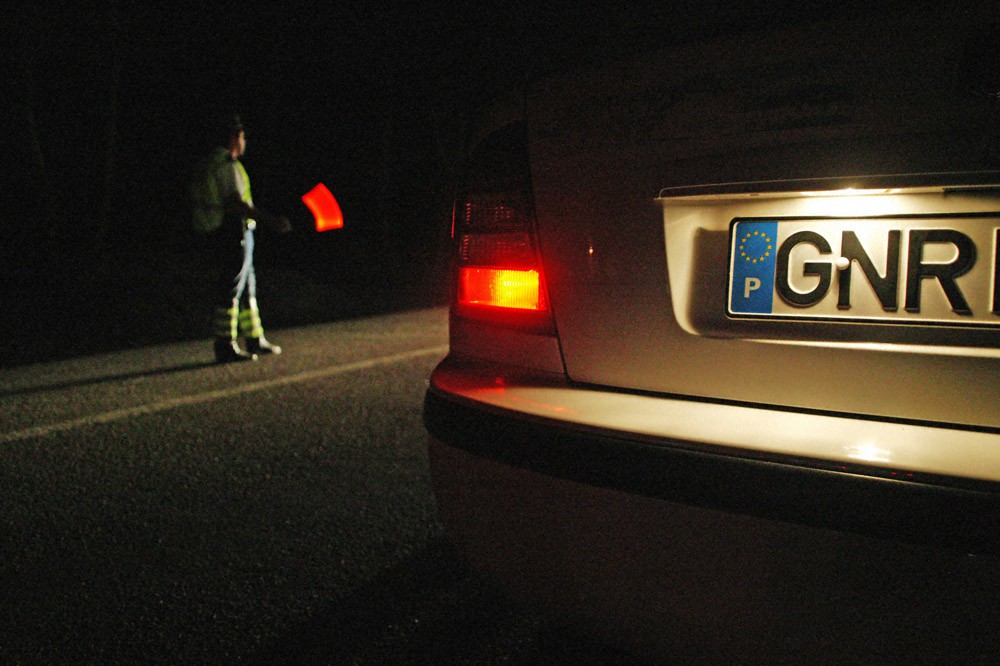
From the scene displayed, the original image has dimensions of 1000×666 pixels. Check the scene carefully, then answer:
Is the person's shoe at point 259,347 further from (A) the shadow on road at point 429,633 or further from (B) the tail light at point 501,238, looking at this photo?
(B) the tail light at point 501,238

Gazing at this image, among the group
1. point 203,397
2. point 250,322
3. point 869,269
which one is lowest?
point 203,397

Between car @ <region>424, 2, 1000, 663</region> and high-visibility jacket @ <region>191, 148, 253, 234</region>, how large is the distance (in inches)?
185

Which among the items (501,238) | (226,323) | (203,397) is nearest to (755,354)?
(501,238)

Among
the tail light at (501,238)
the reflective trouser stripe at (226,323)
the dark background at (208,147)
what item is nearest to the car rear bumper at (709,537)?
the tail light at (501,238)

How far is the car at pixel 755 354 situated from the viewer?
3.97 feet

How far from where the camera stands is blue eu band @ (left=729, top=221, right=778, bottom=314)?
143 centimetres

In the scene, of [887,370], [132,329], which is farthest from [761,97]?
[132,329]

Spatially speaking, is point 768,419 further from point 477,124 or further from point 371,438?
point 371,438

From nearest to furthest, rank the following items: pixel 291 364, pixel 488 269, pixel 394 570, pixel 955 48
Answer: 1. pixel 955 48
2. pixel 488 269
3. pixel 394 570
4. pixel 291 364

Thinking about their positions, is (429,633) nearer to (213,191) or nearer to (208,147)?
(213,191)

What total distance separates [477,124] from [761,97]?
2.24 ft

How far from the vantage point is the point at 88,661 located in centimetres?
196

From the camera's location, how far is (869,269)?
1.34 meters

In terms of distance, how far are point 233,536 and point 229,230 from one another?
12.8 feet
